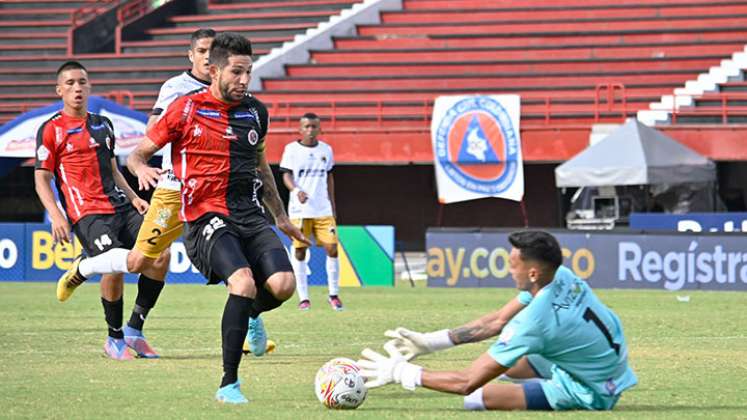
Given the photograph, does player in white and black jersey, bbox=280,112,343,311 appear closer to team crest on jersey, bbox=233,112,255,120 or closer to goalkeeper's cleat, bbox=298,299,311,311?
goalkeeper's cleat, bbox=298,299,311,311

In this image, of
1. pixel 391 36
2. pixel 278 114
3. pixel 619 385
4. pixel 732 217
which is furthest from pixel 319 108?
pixel 619 385

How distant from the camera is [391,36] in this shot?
126 ft

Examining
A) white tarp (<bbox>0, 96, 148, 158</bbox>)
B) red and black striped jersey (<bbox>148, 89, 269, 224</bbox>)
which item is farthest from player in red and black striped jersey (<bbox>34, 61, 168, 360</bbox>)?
white tarp (<bbox>0, 96, 148, 158</bbox>)

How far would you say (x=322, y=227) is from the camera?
18.8 m

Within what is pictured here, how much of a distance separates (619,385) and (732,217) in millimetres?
17021

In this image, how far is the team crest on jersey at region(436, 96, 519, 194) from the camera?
3120 cm

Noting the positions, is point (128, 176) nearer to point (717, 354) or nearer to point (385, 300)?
point (385, 300)

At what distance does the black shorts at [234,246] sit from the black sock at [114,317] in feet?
8.14

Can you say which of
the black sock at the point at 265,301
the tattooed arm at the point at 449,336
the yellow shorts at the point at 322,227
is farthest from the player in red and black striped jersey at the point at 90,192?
the yellow shorts at the point at 322,227

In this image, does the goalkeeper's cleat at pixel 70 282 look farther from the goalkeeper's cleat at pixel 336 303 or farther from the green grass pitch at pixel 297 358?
the goalkeeper's cleat at pixel 336 303

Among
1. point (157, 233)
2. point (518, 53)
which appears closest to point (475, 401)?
point (157, 233)

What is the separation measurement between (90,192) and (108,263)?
1.08m

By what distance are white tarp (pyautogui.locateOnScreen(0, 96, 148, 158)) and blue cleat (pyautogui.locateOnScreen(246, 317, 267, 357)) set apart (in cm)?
1518

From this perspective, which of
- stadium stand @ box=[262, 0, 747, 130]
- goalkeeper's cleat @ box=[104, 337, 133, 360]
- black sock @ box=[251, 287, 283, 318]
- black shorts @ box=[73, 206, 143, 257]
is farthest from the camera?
stadium stand @ box=[262, 0, 747, 130]
